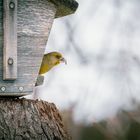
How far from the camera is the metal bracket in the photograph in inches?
212

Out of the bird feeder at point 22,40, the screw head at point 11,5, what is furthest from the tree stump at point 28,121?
the screw head at point 11,5

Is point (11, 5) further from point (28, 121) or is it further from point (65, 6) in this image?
point (28, 121)

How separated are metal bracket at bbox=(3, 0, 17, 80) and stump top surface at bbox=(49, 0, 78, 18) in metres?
0.38

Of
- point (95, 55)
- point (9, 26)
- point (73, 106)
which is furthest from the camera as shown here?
point (95, 55)

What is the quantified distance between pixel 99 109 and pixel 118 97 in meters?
0.20

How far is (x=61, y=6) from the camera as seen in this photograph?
5.80 meters

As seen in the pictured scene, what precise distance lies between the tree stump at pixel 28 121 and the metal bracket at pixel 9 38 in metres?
0.20

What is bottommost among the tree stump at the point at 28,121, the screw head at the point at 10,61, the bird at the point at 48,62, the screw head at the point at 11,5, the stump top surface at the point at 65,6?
the tree stump at the point at 28,121

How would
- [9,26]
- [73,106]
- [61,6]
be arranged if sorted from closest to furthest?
[9,26] → [61,6] → [73,106]

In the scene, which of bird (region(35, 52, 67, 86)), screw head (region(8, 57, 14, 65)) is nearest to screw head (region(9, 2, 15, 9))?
screw head (region(8, 57, 14, 65))

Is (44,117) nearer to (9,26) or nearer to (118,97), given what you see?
(9,26)

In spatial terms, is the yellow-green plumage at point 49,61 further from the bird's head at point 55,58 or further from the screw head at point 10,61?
the screw head at point 10,61

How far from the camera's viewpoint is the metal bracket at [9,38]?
5.39 m

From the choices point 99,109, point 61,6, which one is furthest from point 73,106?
point 61,6
